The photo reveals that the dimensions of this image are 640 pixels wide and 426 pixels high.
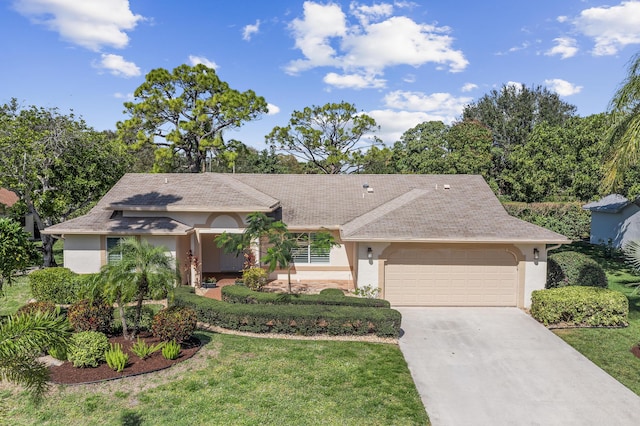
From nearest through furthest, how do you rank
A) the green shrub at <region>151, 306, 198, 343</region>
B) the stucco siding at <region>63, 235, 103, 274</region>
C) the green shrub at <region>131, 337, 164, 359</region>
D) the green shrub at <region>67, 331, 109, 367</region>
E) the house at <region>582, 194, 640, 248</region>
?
the green shrub at <region>67, 331, 109, 367</region>
the green shrub at <region>131, 337, 164, 359</region>
the green shrub at <region>151, 306, 198, 343</region>
the stucco siding at <region>63, 235, 103, 274</region>
the house at <region>582, 194, 640, 248</region>

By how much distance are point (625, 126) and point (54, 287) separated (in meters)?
23.1

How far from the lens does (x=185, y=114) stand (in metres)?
38.1

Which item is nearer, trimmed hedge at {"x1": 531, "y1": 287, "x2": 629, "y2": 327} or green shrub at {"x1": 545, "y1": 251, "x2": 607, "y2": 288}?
trimmed hedge at {"x1": 531, "y1": 287, "x2": 629, "y2": 327}

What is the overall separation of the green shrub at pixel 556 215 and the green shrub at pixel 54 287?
27672 mm

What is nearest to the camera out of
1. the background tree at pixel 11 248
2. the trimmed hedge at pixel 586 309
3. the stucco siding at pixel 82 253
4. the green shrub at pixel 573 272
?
the background tree at pixel 11 248

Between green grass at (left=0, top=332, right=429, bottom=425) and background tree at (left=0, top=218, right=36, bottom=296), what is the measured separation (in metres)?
2.60

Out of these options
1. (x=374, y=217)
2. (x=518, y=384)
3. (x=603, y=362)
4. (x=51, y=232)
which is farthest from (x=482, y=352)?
(x=51, y=232)

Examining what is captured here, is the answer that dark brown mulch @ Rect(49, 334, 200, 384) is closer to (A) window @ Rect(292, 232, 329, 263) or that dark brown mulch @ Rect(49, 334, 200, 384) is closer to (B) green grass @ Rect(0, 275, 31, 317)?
(B) green grass @ Rect(0, 275, 31, 317)

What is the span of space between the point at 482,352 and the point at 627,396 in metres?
3.28

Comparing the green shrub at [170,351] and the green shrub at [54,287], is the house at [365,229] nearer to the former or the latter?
the green shrub at [54,287]

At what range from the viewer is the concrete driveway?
27.0 ft

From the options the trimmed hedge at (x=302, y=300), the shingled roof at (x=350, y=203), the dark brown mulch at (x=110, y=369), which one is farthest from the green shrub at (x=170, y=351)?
the shingled roof at (x=350, y=203)

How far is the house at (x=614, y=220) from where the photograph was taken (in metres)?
26.0

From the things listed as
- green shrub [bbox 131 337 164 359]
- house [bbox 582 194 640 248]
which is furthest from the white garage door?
house [bbox 582 194 640 248]
